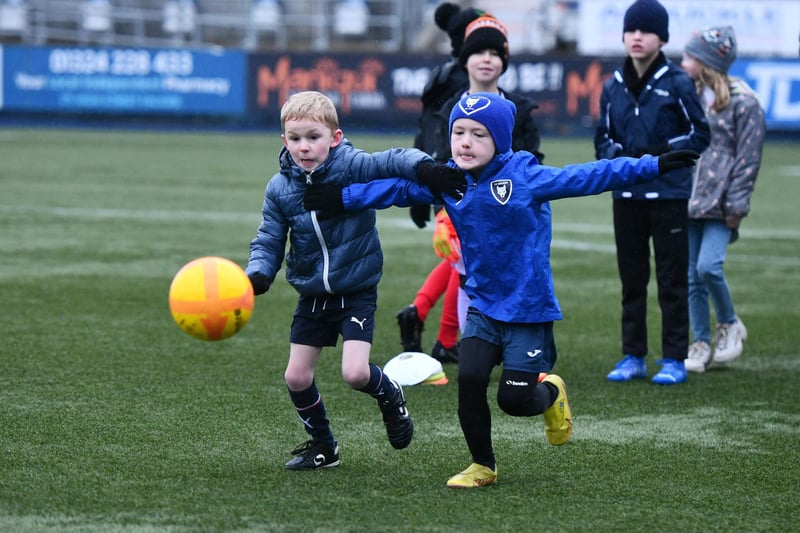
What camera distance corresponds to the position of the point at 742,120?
8.19m

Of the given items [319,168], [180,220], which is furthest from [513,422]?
[180,220]

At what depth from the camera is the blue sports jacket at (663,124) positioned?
7.63 metres

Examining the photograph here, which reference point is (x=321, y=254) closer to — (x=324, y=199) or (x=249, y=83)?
(x=324, y=199)

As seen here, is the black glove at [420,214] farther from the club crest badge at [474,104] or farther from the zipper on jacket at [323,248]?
the club crest badge at [474,104]

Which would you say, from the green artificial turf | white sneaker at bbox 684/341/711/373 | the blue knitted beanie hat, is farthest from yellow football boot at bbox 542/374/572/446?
white sneaker at bbox 684/341/711/373

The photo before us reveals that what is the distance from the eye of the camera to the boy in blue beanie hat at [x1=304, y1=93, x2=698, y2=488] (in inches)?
206

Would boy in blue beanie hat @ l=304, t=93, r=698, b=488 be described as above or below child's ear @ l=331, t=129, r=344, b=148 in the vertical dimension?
below

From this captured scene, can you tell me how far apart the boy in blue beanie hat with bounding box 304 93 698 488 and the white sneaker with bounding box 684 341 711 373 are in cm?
309

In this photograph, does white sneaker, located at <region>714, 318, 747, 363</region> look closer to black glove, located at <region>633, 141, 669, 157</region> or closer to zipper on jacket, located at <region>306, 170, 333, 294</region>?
black glove, located at <region>633, 141, 669, 157</region>

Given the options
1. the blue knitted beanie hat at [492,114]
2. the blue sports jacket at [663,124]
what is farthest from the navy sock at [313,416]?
the blue sports jacket at [663,124]

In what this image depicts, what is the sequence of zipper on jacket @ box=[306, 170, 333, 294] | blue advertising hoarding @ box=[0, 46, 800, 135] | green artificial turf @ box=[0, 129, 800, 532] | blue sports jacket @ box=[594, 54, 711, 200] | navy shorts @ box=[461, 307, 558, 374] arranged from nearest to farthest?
1. green artificial turf @ box=[0, 129, 800, 532]
2. navy shorts @ box=[461, 307, 558, 374]
3. zipper on jacket @ box=[306, 170, 333, 294]
4. blue sports jacket @ box=[594, 54, 711, 200]
5. blue advertising hoarding @ box=[0, 46, 800, 135]

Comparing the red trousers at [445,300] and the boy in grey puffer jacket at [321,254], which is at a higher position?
the boy in grey puffer jacket at [321,254]

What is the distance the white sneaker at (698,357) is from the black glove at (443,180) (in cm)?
350

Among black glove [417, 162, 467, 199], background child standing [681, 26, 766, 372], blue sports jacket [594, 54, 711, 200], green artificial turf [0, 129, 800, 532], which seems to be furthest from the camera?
background child standing [681, 26, 766, 372]
